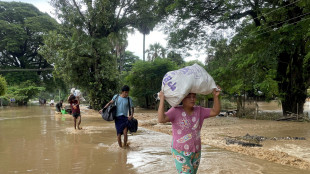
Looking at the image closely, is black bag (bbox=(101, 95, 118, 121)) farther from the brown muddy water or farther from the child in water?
the child in water

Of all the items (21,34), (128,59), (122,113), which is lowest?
(122,113)

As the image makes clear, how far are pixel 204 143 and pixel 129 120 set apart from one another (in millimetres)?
2287

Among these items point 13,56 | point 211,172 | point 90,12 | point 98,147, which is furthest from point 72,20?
point 13,56

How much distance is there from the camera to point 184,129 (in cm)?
282

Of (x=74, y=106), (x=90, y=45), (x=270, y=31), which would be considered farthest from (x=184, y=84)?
(x=90, y=45)

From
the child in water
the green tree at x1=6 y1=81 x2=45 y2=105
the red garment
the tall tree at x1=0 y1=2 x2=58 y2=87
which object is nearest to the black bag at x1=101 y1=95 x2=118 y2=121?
the child in water

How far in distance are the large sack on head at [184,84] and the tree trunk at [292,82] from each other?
14473 millimetres

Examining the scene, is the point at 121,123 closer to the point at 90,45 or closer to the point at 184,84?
the point at 184,84

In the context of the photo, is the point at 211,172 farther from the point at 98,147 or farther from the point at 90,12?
the point at 90,12

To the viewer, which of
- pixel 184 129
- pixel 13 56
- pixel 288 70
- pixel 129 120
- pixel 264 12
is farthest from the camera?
pixel 13 56

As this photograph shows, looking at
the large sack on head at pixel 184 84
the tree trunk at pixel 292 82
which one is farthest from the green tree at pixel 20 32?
the large sack on head at pixel 184 84

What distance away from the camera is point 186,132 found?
111 inches

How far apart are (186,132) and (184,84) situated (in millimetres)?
539

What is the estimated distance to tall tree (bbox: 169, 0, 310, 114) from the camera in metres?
13.1
